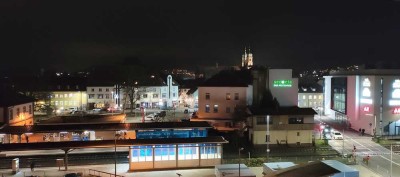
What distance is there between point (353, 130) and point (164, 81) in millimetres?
30227

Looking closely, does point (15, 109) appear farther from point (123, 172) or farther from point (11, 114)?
point (123, 172)

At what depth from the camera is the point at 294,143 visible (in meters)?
28.3

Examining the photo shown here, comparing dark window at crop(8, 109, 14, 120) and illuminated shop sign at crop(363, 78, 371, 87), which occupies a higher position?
illuminated shop sign at crop(363, 78, 371, 87)

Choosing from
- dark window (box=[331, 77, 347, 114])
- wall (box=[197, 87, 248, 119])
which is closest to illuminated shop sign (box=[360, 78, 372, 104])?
dark window (box=[331, 77, 347, 114])

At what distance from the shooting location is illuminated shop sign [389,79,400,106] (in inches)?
1324

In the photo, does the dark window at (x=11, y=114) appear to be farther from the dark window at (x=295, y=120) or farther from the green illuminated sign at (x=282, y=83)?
the green illuminated sign at (x=282, y=83)

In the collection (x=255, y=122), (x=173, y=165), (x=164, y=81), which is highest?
(x=164, y=81)

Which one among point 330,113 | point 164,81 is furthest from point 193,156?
point 164,81

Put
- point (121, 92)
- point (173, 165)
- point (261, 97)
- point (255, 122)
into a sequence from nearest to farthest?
point (173, 165) < point (255, 122) < point (261, 97) < point (121, 92)

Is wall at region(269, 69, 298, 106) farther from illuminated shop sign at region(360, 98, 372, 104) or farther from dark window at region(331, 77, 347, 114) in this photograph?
dark window at region(331, 77, 347, 114)

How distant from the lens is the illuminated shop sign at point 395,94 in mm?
33625

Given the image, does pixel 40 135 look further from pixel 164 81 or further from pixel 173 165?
pixel 164 81

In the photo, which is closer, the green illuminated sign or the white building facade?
the white building facade

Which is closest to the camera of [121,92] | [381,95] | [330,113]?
[381,95]
